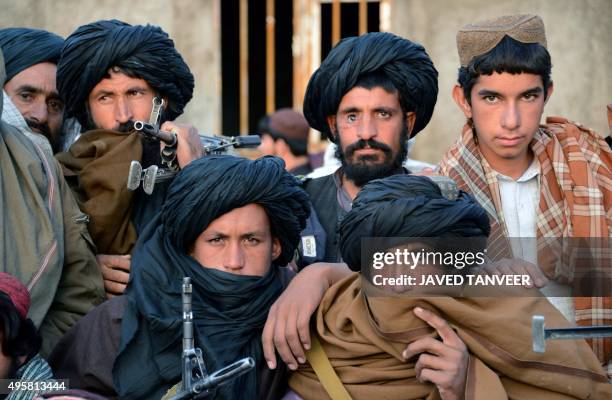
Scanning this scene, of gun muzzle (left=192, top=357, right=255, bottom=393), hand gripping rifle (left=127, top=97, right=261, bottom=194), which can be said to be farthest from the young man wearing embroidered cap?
gun muzzle (left=192, top=357, right=255, bottom=393)

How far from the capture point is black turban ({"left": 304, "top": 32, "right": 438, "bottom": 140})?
550 centimetres

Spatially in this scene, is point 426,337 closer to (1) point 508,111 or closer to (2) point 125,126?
(1) point 508,111

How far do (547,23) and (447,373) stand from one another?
254 inches

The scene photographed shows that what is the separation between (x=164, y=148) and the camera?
5133mm

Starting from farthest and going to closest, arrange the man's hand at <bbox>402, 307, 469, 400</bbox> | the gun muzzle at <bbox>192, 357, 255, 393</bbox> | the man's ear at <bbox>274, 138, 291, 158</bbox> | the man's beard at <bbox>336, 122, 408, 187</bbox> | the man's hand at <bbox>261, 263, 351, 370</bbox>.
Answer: the man's ear at <bbox>274, 138, 291, 158</bbox>, the man's beard at <bbox>336, 122, 408, 187</bbox>, the man's hand at <bbox>261, 263, 351, 370</bbox>, the man's hand at <bbox>402, 307, 469, 400</bbox>, the gun muzzle at <bbox>192, 357, 255, 393</bbox>

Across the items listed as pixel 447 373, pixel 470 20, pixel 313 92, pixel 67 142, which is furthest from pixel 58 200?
pixel 470 20

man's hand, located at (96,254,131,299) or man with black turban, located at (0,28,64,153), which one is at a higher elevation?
man with black turban, located at (0,28,64,153)

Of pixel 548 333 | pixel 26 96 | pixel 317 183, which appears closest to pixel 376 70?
pixel 317 183

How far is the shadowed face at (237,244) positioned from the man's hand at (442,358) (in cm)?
74

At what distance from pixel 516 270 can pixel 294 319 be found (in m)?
0.77

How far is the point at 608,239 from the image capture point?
4.89 metres

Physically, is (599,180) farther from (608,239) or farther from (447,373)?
(447,373)

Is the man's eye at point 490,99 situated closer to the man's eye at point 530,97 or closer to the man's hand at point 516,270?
the man's eye at point 530,97

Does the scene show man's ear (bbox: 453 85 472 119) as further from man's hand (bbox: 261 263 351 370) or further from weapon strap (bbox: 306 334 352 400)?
weapon strap (bbox: 306 334 352 400)
